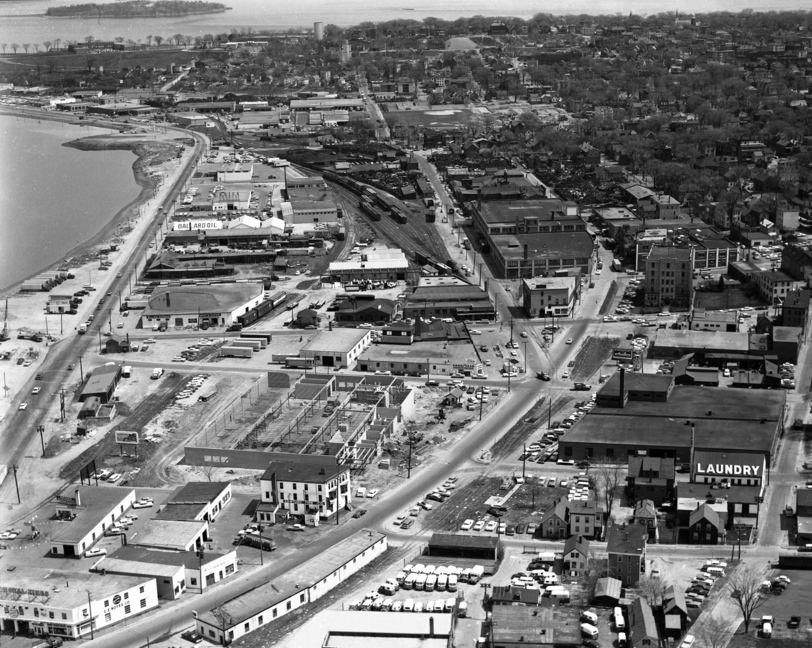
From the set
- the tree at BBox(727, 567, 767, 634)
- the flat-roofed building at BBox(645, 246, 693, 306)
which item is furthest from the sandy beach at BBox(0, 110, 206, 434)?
the flat-roofed building at BBox(645, 246, 693, 306)

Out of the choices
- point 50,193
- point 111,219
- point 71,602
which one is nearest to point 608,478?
point 71,602

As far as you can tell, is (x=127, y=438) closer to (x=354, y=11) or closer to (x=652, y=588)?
(x=652, y=588)

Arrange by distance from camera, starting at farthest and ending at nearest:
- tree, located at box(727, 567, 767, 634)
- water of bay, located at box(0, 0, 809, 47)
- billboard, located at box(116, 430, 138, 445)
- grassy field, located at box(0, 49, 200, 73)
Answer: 1. water of bay, located at box(0, 0, 809, 47)
2. grassy field, located at box(0, 49, 200, 73)
3. billboard, located at box(116, 430, 138, 445)
4. tree, located at box(727, 567, 767, 634)

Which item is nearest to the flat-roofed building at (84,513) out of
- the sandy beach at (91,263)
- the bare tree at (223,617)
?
the bare tree at (223,617)

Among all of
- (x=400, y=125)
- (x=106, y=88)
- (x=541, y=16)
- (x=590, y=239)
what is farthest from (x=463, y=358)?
(x=541, y=16)

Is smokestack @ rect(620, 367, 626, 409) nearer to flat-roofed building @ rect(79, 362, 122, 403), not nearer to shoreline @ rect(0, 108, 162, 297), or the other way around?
flat-roofed building @ rect(79, 362, 122, 403)

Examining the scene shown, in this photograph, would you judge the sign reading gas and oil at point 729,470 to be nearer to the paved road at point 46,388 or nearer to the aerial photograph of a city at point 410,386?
the aerial photograph of a city at point 410,386
